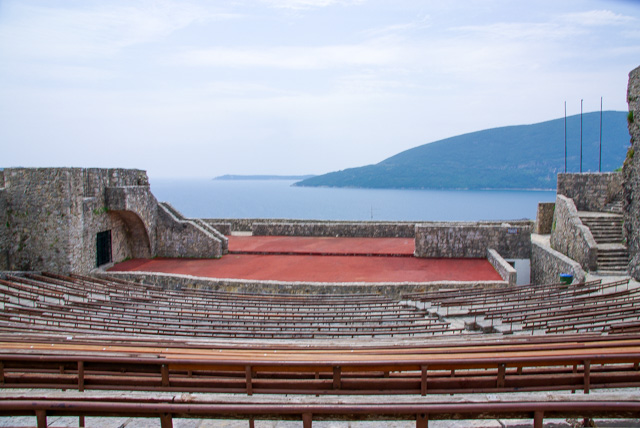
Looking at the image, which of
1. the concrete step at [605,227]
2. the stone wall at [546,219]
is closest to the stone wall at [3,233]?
the concrete step at [605,227]

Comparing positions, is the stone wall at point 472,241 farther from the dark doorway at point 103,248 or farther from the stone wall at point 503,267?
the dark doorway at point 103,248

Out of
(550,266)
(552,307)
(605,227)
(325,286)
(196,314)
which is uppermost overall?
(605,227)

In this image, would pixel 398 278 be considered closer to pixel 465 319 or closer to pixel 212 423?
pixel 465 319

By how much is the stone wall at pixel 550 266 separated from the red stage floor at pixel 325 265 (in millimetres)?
2234

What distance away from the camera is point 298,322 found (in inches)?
376

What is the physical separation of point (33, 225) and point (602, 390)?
17.8m

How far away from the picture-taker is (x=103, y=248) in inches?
784

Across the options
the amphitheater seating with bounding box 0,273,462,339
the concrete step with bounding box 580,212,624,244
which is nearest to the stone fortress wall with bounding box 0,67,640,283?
Result: the concrete step with bounding box 580,212,624,244

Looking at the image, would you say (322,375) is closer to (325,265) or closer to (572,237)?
(325,265)

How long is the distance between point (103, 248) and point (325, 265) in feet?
32.4

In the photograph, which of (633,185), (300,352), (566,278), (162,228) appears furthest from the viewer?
(162,228)

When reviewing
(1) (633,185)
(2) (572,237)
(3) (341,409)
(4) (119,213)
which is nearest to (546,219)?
(2) (572,237)

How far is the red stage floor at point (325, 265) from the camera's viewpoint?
18.2 meters

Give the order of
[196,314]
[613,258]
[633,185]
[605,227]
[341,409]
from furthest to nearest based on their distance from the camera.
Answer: [605,227] → [613,258] → [633,185] → [196,314] → [341,409]
